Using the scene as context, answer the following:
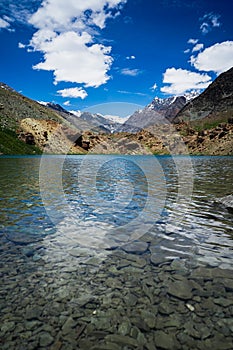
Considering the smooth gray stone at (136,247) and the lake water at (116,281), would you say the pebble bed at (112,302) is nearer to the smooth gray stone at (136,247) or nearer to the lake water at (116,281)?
the lake water at (116,281)

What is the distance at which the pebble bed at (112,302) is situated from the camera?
227 inches

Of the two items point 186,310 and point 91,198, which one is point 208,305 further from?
point 91,198

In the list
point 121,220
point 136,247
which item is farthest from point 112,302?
point 121,220

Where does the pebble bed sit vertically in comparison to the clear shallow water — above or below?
below

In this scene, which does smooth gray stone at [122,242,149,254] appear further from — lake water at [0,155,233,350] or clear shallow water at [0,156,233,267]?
clear shallow water at [0,156,233,267]

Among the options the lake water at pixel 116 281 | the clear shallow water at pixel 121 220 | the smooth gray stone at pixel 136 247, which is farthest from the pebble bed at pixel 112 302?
the clear shallow water at pixel 121 220

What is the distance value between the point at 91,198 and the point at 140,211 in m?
6.81

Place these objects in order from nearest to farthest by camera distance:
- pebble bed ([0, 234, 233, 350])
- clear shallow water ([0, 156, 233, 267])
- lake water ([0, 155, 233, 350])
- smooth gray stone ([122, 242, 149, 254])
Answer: pebble bed ([0, 234, 233, 350])
lake water ([0, 155, 233, 350])
smooth gray stone ([122, 242, 149, 254])
clear shallow water ([0, 156, 233, 267])

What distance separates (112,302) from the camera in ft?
23.7

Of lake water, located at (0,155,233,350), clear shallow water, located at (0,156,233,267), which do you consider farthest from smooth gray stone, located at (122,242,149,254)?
clear shallow water, located at (0,156,233,267)

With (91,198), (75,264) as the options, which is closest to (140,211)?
(91,198)

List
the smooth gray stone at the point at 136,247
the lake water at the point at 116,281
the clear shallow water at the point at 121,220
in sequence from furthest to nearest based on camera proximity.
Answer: the clear shallow water at the point at 121,220
the smooth gray stone at the point at 136,247
the lake water at the point at 116,281

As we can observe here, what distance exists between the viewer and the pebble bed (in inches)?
227

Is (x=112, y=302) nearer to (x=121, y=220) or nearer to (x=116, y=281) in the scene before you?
(x=116, y=281)
